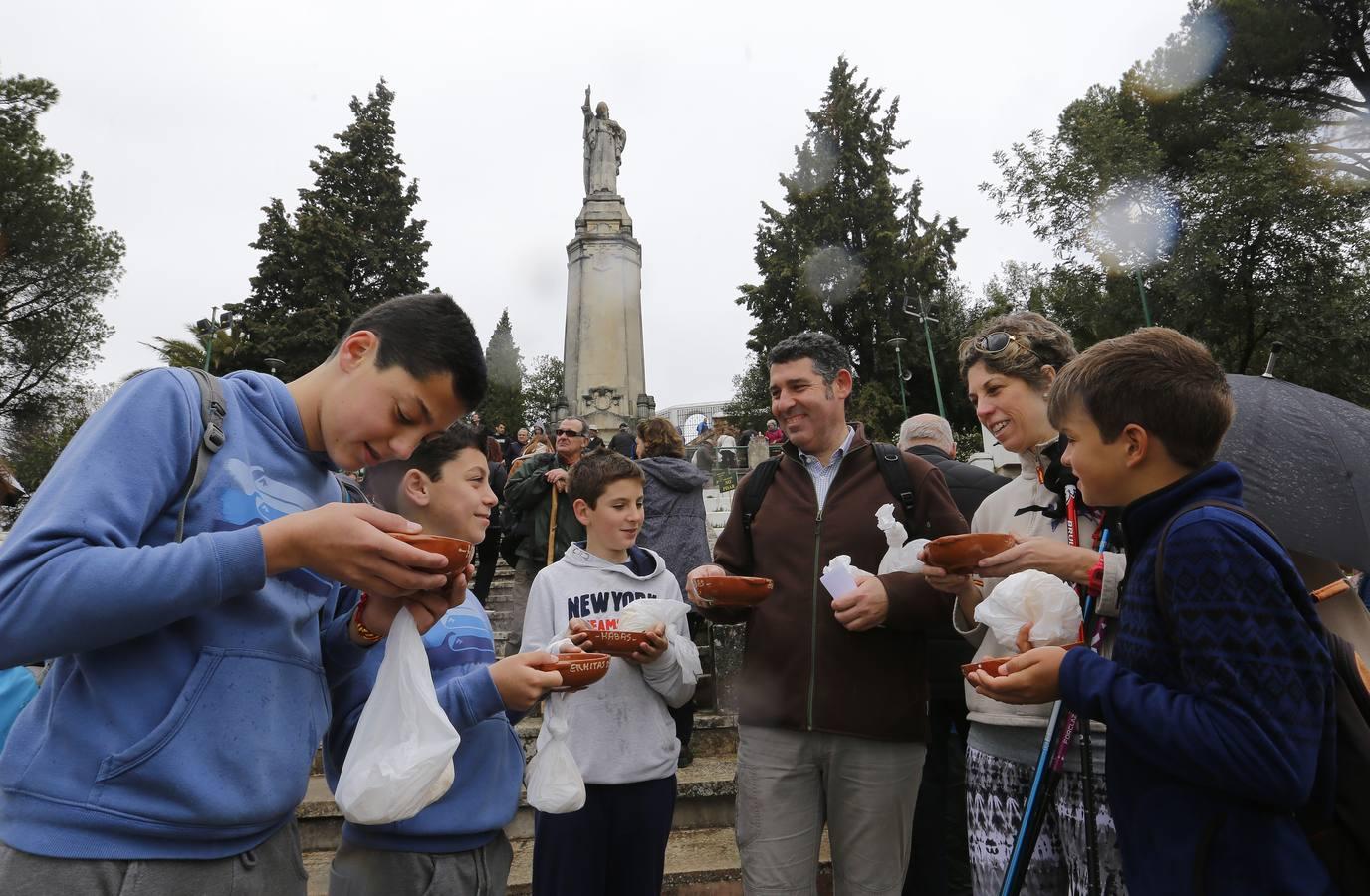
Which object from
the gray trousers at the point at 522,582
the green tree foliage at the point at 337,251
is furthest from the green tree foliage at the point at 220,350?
the gray trousers at the point at 522,582

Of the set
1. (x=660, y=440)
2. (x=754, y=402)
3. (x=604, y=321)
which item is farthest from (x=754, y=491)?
(x=754, y=402)

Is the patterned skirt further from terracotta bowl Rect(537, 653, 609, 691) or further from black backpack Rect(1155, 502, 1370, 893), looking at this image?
terracotta bowl Rect(537, 653, 609, 691)

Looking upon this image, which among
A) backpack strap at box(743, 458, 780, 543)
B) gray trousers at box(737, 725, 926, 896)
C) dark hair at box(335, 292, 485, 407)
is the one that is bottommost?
gray trousers at box(737, 725, 926, 896)

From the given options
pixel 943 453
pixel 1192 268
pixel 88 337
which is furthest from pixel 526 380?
pixel 943 453

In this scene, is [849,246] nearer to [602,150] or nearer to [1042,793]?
[602,150]

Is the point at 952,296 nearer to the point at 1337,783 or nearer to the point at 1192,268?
the point at 1192,268

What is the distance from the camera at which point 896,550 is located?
2.55 metres

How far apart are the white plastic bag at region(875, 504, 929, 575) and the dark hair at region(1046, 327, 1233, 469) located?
0.89m

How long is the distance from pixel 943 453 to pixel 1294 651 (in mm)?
3331

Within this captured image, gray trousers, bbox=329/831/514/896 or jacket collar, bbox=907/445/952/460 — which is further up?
jacket collar, bbox=907/445/952/460

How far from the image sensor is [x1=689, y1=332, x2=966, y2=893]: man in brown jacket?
102 inches

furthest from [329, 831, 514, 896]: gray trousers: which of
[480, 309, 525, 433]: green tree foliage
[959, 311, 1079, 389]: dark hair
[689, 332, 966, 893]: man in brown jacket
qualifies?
[480, 309, 525, 433]: green tree foliage

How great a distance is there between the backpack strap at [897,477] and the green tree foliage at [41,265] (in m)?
35.6

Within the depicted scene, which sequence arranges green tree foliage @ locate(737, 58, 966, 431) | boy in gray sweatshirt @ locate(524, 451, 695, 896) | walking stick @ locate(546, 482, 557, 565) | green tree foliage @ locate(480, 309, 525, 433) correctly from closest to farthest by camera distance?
boy in gray sweatshirt @ locate(524, 451, 695, 896), walking stick @ locate(546, 482, 557, 565), green tree foliage @ locate(737, 58, 966, 431), green tree foliage @ locate(480, 309, 525, 433)
